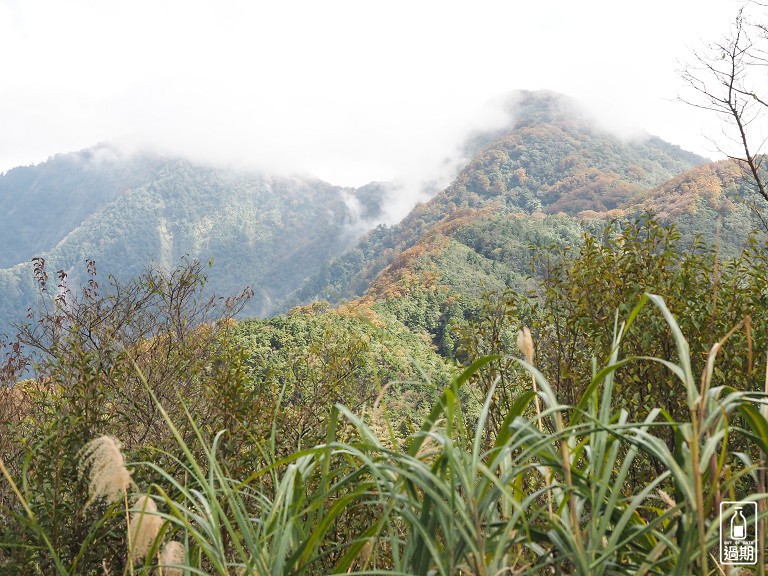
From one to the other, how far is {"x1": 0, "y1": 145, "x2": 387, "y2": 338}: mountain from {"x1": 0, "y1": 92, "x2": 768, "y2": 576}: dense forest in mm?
69833

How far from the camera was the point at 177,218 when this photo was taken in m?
95.1

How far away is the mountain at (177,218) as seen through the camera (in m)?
88.7

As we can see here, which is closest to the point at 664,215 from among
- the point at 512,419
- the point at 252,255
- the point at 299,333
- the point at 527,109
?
the point at 299,333

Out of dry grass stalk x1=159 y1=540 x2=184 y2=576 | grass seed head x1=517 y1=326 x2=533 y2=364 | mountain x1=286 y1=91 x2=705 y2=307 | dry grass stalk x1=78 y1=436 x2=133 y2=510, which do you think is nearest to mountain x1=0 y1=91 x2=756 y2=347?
mountain x1=286 y1=91 x2=705 y2=307

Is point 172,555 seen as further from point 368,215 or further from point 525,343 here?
point 368,215

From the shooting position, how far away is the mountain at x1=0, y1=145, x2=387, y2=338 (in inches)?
3492

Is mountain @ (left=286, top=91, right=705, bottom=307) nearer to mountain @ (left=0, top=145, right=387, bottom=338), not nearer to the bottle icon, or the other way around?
mountain @ (left=0, top=145, right=387, bottom=338)

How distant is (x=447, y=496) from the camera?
84cm

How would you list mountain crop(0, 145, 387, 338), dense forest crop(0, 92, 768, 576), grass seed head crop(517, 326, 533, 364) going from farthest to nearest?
mountain crop(0, 145, 387, 338), grass seed head crop(517, 326, 533, 364), dense forest crop(0, 92, 768, 576)

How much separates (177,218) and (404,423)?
Result: 95.7 m

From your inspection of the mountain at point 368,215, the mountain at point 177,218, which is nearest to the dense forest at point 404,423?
the mountain at point 368,215

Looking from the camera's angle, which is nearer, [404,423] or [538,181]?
[404,423]

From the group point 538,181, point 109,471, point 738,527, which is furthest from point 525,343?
point 538,181

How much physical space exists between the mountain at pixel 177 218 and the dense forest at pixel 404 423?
69833mm
